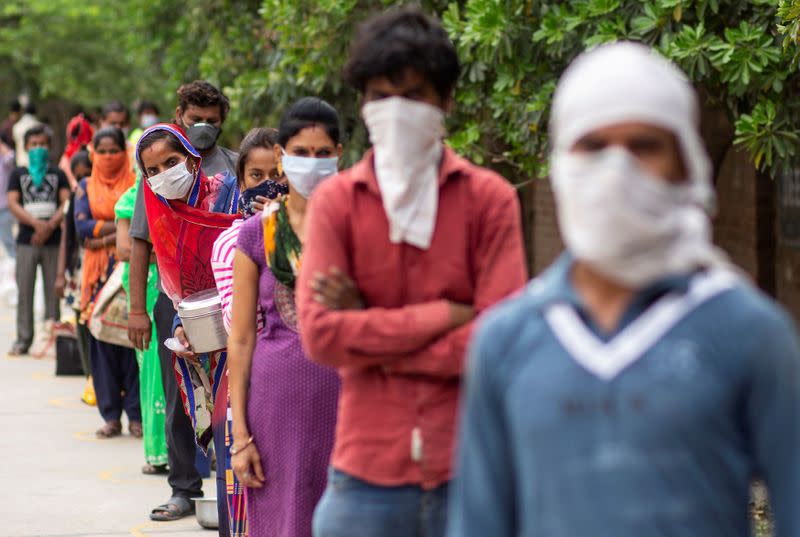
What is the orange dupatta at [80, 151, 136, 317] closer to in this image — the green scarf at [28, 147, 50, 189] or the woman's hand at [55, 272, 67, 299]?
the woman's hand at [55, 272, 67, 299]

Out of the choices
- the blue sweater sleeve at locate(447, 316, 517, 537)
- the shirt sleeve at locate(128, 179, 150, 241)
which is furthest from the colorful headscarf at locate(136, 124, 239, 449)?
the blue sweater sleeve at locate(447, 316, 517, 537)

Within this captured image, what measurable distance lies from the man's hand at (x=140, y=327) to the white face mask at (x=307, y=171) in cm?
302

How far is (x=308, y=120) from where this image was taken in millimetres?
4441

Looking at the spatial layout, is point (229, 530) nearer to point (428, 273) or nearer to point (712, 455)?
point (428, 273)

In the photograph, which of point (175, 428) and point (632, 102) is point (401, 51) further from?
point (175, 428)

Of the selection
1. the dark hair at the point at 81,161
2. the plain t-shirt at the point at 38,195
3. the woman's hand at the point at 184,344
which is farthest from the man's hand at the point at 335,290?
the plain t-shirt at the point at 38,195

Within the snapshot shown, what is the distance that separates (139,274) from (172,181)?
81cm

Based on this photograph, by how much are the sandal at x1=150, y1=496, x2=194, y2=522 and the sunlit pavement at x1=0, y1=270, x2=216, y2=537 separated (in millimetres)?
36

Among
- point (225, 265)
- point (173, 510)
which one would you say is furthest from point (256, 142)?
point (173, 510)

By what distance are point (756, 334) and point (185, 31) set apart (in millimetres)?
14095

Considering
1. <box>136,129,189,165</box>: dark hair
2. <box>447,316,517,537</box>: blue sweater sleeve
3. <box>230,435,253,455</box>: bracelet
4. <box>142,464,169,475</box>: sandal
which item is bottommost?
<box>142,464,169,475</box>: sandal

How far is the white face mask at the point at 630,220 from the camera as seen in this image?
2309 mm

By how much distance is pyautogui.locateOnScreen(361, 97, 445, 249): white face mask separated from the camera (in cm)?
336

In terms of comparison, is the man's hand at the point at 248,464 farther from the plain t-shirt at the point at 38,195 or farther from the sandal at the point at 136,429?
the plain t-shirt at the point at 38,195
